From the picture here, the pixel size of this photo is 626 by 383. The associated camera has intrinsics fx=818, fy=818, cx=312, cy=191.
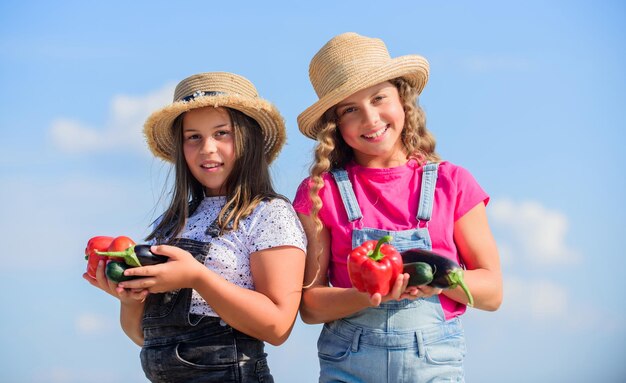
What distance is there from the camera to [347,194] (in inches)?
220

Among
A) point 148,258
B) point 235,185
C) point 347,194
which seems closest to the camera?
point 148,258

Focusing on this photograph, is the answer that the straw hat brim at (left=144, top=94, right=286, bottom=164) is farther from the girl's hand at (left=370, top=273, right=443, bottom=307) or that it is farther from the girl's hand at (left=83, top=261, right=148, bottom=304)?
the girl's hand at (left=370, top=273, right=443, bottom=307)

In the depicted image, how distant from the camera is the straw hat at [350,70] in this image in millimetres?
5691

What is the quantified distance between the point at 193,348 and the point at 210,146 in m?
1.39

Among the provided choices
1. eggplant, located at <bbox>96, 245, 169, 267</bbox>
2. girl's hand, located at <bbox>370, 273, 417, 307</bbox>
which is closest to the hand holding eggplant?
eggplant, located at <bbox>96, 245, 169, 267</bbox>

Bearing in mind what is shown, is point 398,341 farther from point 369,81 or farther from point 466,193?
point 369,81

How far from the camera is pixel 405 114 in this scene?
5.93 m

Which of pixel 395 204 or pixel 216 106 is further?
pixel 216 106

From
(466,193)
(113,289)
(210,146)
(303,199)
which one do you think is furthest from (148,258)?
(466,193)

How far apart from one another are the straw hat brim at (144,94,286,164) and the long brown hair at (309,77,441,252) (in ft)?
1.22

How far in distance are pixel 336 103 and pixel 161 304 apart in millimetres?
1841

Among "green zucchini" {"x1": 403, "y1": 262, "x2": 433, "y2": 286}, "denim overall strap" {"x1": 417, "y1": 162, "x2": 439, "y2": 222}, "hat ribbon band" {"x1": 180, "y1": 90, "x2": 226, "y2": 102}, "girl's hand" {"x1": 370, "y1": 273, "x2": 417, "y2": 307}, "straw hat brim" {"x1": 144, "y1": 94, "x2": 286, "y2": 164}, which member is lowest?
"girl's hand" {"x1": 370, "y1": 273, "x2": 417, "y2": 307}

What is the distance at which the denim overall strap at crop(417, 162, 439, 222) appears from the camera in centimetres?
542

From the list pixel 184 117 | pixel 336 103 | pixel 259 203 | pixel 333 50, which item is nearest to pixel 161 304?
pixel 259 203
